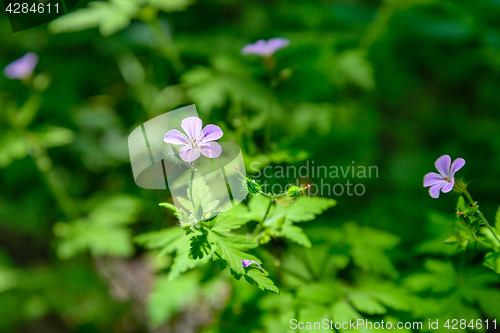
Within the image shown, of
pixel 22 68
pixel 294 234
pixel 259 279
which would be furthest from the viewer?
pixel 22 68

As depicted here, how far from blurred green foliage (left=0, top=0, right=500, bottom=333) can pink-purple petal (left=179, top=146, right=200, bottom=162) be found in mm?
471

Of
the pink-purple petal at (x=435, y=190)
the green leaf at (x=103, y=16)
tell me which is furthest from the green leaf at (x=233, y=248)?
the green leaf at (x=103, y=16)

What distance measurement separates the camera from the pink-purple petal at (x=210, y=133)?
1.39 metres

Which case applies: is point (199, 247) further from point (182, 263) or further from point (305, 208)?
point (305, 208)

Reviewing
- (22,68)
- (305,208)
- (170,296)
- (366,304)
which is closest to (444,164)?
(305,208)

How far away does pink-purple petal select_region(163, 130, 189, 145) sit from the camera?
1.37m

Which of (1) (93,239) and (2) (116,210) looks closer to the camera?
(1) (93,239)

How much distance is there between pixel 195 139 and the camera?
1429 millimetres

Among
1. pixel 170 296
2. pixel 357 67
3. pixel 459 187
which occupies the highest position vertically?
pixel 357 67

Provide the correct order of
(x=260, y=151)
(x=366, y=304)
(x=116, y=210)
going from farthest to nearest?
(x=116, y=210)
(x=260, y=151)
(x=366, y=304)

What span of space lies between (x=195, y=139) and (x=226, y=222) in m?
0.39

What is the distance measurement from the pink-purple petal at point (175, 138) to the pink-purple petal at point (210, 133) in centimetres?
7

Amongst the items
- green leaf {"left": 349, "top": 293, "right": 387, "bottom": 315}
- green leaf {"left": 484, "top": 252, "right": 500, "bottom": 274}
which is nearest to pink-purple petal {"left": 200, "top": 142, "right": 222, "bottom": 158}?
green leaf {"left": 349, "top": 293, "right": 387, "bottom": 315}

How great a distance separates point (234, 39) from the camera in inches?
149
